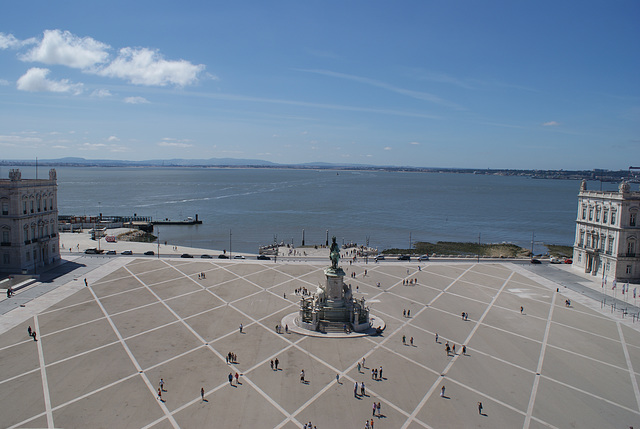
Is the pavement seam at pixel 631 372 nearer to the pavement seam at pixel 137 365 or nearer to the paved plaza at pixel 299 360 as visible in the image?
the paved plaza at pixel 299 360

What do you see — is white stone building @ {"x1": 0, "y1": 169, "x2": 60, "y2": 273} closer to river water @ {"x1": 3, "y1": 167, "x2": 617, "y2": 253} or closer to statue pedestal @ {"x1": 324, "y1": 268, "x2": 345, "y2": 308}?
river water @ {"x1": 3, "y1": 167, "x2": 617, "y2": 253}

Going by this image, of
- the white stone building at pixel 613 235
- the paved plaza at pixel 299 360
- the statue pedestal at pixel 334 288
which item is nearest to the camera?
the paved plaza at pixel 299 360

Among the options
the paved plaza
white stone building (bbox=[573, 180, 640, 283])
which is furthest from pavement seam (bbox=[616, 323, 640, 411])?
white stone building (bbox=[573, 180, 640, 283])

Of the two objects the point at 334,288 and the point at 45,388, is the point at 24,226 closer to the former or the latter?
the point at 45,388

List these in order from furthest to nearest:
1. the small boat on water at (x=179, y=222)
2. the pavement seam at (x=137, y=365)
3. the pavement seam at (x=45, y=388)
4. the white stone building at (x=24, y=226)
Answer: the small boat on water at (x=179, y=222) → the white stone building at (x=24, y=226) → the pavement seam at (x=137, y=365) → the pavement seam at (x=45, y=388)

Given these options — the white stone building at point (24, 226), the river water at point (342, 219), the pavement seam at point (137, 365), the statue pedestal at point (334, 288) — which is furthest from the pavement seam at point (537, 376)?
the white stone building at point (24, 226)

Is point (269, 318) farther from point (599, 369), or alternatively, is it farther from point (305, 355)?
point (599, 369)
